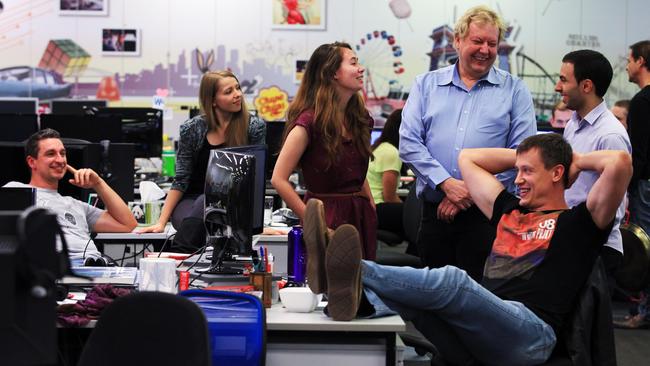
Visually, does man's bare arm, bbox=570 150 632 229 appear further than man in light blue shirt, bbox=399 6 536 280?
No

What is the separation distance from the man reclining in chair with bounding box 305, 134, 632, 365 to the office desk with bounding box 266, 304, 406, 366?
6 cm

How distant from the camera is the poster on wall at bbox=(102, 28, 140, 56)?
9086 mm

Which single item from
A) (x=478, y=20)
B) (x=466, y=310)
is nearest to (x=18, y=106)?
(x=478, y=20)

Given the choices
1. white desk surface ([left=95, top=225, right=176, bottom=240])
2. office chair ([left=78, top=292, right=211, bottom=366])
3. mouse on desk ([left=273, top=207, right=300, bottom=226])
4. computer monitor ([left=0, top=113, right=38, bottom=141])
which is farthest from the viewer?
computer monitor ([left=0, top=113, right=38, bottom=141])


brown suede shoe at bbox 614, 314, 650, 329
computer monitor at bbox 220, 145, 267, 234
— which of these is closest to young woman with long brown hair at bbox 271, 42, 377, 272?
computer monitor at bbox 220, 145, 267, 234

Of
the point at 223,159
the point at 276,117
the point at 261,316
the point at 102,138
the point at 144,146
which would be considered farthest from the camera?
the point at 276,117

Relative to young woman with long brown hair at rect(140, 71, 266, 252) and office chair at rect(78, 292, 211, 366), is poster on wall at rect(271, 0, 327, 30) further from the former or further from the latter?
office chair at rect(78, 292, 211, 366)

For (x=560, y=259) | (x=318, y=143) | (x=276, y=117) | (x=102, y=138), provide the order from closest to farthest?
(x=560, y=259) < (x=318, y=143) < (x=102, y=138) < (x=276, y=117)

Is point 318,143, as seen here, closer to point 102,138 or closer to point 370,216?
point 370,216

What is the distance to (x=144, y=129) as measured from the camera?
6.87m

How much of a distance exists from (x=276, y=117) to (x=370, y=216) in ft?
18.2

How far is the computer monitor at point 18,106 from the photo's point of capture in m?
7.94

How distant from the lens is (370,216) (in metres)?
3.67

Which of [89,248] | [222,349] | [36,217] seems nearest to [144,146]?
[89,248]
